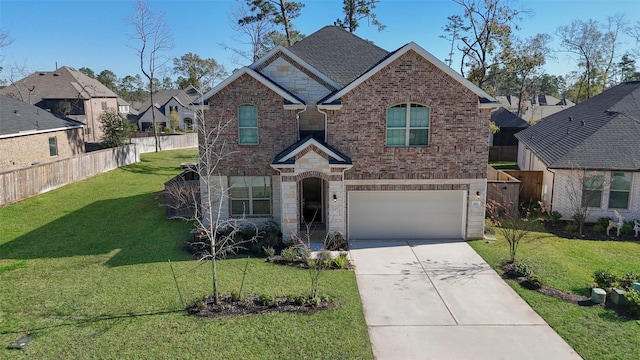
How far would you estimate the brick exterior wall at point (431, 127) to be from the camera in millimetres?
14773

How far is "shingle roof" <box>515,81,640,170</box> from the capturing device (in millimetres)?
17016

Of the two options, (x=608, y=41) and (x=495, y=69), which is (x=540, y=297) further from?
(x=608, y=41)

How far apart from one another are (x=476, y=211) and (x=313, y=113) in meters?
7.16

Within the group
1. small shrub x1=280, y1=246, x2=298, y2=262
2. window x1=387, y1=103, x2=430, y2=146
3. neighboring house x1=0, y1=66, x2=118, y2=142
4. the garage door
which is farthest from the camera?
neighboring house x1=0, y1=66, x2=118, y2=142

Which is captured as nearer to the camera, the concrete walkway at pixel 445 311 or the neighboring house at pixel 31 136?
the concrete walkway at pixel 445 311

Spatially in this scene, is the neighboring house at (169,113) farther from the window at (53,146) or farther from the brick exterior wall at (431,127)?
the brick exterior wall at (431,127)

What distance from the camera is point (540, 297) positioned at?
35.2 ft

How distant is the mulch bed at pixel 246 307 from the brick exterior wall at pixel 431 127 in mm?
6159

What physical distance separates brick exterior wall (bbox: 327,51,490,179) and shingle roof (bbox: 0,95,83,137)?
2009cm

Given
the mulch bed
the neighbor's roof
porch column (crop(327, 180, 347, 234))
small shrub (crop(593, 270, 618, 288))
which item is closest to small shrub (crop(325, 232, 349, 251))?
porch column (crop(327, 180, 347, 234))

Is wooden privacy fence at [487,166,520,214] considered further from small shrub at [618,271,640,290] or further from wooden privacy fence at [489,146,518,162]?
wooden privacy fence at [489,146,518,162]

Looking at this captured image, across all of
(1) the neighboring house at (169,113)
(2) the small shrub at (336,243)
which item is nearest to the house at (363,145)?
(2) the small shrub at (336,243)

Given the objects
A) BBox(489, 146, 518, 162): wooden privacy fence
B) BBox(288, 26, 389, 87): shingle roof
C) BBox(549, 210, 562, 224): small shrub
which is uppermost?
BBox(288, 26, 389, 87): shingle roof

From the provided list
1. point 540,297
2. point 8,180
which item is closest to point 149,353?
point 540,297
